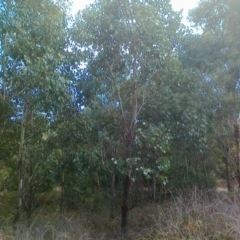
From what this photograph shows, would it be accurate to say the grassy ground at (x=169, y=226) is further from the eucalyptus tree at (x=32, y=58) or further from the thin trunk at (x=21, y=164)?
the eucalyptus tree at (x=32, y=58)

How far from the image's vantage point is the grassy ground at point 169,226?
6938 millimetres

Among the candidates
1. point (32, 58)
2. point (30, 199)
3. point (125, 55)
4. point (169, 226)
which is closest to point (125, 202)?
point (169, 226)

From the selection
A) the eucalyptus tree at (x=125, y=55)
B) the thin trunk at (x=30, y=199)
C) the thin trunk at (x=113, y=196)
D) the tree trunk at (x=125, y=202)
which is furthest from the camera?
the thin trunk at (x=113, y=196)

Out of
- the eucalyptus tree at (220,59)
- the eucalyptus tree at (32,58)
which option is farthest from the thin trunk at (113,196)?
the eucalyptus tree at (220,59)

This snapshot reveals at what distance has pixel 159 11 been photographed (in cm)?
914

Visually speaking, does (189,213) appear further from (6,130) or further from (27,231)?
(6,130)

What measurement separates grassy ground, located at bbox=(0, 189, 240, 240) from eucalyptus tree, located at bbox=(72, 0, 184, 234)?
1045 millimetres

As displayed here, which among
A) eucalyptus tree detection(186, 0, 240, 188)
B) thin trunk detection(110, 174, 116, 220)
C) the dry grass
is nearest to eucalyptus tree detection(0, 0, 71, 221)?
thin trunk detection(110, 174, 116, 220)

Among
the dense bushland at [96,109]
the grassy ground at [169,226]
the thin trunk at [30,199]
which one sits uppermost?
the dense bushland at [96,109]

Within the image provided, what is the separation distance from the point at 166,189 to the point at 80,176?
4.43 meters

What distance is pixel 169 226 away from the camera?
289 inches

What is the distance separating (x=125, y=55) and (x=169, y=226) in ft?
13.8

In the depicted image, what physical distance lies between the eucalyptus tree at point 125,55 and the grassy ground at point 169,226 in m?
1.05

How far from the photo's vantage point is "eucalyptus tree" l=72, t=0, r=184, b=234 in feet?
28.6
